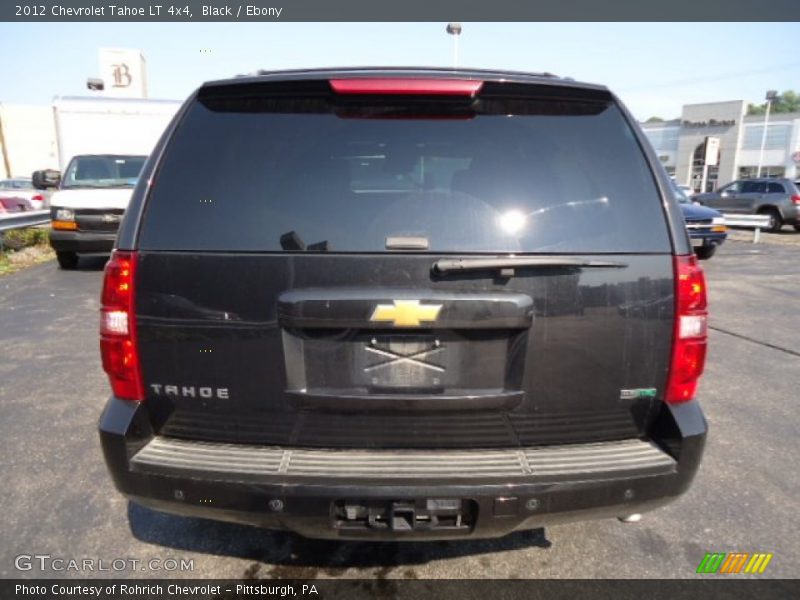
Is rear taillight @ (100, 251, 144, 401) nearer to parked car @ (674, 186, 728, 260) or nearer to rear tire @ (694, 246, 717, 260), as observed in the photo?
parked car @ (674, 186, 728, 260)

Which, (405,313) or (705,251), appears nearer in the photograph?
(405,313)

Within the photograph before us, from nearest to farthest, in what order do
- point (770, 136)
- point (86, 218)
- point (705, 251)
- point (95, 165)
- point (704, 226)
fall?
point (86, 218) < point (95, 165) < point (704, 226) < point (705, 251) < point (770, 136)

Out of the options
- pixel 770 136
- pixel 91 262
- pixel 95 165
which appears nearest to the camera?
pixel 95 165

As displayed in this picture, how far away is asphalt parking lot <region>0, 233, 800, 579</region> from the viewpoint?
2.33 m

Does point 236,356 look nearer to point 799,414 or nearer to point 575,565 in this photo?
point 575,565

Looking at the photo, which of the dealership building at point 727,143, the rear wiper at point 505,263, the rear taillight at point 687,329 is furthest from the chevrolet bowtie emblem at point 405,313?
the dealership building at point 727,143

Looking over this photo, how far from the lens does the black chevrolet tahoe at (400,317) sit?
5.75ft

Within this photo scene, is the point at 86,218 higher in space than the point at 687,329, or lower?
lower

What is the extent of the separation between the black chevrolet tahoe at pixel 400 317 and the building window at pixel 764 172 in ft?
169

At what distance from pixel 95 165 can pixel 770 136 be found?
52.0 metres

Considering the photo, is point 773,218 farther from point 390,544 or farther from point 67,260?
point 67,260

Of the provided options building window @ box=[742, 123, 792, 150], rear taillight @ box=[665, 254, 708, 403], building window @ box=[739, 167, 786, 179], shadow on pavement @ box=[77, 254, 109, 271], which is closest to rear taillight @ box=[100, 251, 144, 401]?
rear taillight @ box=[665, 254, 708, 403]

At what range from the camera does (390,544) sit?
2.47m

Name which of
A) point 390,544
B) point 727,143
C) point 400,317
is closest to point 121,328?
point 400,317
